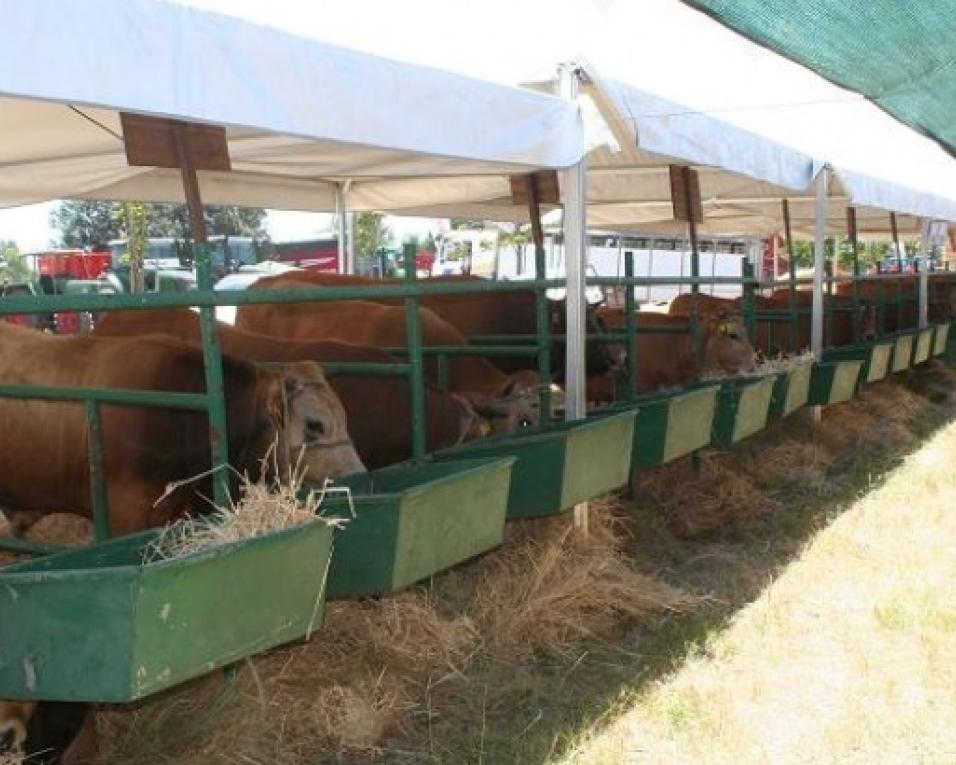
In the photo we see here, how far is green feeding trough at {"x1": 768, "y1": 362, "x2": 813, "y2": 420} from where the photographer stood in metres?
7.64

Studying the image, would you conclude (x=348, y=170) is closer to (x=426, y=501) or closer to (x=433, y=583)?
(x=433, y=583)

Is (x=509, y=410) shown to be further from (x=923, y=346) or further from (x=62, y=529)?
(x=923, y=346)

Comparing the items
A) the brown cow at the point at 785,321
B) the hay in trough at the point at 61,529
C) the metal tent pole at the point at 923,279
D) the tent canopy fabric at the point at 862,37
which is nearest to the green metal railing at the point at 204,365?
the hay in trough at the point at 61,529

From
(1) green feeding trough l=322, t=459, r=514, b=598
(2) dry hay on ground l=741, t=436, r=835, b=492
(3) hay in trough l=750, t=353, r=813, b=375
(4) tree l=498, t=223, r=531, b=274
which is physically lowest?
(2) dry hay on ground l=741, t=436, r=835, b=492

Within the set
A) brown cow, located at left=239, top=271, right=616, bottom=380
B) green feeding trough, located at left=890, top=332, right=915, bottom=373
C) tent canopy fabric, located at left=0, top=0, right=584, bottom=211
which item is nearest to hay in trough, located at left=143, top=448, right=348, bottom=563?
tent canopy fabric, located at left=0, top=0, right=584, bottom=211

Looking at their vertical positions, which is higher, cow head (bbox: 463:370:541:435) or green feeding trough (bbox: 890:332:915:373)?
cow head (bbox: 463:370:541:435)

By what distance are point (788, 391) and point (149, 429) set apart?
485 cm

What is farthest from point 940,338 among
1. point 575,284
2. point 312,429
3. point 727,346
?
point 312,429

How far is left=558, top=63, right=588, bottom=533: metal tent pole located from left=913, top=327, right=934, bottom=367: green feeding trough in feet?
23.8

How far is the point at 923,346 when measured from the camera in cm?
1205

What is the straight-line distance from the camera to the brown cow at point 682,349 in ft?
29.6

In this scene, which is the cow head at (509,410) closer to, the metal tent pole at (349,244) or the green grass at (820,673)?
the green grass at (820,673)

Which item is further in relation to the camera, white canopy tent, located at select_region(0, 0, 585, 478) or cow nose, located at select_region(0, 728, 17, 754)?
cow nose, located at select_region(0, 728, 17, 754)

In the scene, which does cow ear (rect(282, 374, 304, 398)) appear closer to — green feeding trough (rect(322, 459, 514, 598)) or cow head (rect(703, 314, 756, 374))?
green feeding trough (rect(322, 459, 514, 598))
